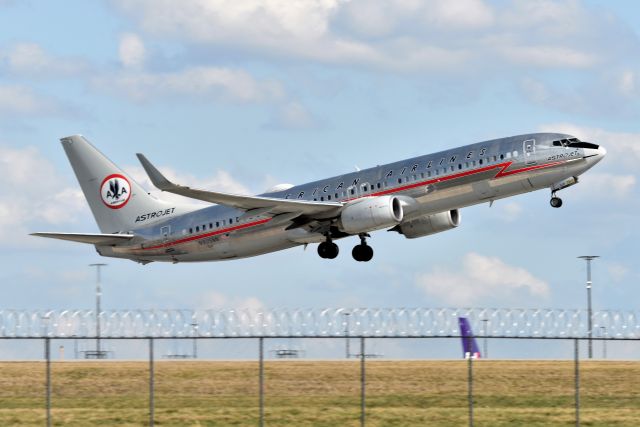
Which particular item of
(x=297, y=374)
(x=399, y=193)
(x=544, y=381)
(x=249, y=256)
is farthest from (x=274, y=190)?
(x=544, y=381)

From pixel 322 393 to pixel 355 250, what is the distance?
16080 mm

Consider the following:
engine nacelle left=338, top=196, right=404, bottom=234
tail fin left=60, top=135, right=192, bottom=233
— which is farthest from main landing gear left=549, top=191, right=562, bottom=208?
tail fin left=60, top=135, right=192, bottom=233

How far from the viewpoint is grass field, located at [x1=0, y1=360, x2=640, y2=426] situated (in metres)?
37.1

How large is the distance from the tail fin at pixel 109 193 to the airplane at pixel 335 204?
0.09 meters

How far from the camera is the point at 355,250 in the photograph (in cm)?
5994

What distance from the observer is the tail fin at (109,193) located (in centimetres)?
6606

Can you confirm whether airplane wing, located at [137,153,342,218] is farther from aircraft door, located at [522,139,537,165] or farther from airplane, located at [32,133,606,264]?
aircraft door, located at [522,139,537,165]

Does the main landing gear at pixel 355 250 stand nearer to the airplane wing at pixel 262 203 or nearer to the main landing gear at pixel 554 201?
the airplane wing at pixel 262 203

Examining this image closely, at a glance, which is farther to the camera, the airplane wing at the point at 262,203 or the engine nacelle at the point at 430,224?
the engine nacelle at the point at 430,224

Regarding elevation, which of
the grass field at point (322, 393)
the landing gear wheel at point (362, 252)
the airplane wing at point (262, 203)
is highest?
the airplane wing at point (262, 203)

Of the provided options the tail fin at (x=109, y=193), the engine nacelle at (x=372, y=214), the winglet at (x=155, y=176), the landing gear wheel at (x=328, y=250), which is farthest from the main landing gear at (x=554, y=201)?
the tail fin at (x=109, y=193)

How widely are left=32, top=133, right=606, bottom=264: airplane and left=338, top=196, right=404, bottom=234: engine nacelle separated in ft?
0.15

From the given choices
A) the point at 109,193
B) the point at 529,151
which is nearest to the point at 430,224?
the point at 529,151

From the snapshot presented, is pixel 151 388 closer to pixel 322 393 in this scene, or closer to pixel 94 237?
pixel 322 393
